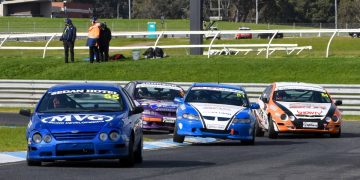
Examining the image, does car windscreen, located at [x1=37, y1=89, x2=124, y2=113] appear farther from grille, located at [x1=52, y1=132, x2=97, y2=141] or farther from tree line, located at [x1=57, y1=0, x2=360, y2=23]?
tree line, located at [x1=57, y1=0, x2=360, y2=23]

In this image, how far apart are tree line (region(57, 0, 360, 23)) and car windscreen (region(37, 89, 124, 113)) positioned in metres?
104

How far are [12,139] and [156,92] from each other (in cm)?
627

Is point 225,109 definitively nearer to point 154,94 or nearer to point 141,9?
point 154,94

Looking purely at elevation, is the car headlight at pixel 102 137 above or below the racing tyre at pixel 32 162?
above

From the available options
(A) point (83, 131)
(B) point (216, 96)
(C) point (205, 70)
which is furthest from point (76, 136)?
(C) point (205, 70)

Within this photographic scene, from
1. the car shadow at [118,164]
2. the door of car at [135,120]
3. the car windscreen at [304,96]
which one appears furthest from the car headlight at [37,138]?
the car windscreen at [304,96]

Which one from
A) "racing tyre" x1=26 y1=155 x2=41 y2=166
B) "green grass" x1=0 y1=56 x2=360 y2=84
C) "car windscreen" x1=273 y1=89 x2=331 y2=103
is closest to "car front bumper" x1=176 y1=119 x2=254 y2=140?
"car windscreen" x1=273 y1=89 x2=331 y2=103

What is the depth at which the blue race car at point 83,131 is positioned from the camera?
14.4 meters

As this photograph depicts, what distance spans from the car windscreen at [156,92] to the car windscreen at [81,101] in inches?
367

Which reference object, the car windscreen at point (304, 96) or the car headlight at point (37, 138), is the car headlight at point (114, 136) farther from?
the car windscreen at point (304, 96)

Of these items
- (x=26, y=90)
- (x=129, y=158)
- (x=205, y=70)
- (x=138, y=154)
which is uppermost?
(x=129, y=158)

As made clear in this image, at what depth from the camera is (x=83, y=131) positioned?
1438 centimetres

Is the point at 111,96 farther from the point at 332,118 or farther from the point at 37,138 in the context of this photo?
the point at 332,118

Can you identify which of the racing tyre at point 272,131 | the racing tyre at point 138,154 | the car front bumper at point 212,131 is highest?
the racing tyre at point 138,154
